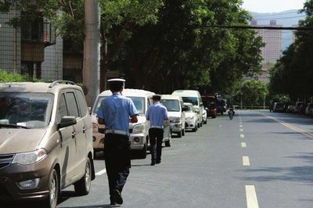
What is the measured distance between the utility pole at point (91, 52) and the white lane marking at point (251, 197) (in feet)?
39.0

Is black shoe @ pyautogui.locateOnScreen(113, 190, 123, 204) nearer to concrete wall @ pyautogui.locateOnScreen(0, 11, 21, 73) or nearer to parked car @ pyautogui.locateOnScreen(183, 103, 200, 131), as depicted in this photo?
parked car @ pyautogui.locateOnScreen(183, 103, 200, 131)

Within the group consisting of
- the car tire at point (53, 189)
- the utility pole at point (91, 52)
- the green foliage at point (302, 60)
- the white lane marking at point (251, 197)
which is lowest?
the white lane marking at point (251, 197)

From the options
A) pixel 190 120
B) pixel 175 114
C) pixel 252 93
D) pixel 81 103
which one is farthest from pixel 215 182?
pixel 252 93

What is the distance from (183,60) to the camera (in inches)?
1964

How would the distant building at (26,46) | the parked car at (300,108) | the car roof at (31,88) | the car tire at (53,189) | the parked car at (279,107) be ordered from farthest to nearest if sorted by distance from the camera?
the parked car at (279,107)
the parked car at (300,108)
the distant building at (26,46)
the car roof at (31,88)
the car tire at (53,189)

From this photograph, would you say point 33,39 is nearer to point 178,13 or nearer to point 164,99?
point 178,13

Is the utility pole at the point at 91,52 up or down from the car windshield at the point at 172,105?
up

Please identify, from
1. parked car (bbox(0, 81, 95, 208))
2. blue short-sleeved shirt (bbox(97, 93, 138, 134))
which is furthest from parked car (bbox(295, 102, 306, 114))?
blue short-sleeved shirt (bbox(97, 93, 138, 134))

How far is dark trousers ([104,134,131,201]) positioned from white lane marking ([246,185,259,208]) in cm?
198

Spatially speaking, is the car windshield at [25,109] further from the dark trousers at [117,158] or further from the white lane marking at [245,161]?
the white lane marking at [245,161]

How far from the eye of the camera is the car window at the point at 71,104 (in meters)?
10.3

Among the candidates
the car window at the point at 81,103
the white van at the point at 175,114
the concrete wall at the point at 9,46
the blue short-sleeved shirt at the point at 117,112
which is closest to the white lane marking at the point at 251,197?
the blue short-sleeved shirt at the point at 117,112

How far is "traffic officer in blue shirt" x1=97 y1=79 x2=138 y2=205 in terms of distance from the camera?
9.84 metres

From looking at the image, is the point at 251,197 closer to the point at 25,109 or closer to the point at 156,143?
the point at 25,109
